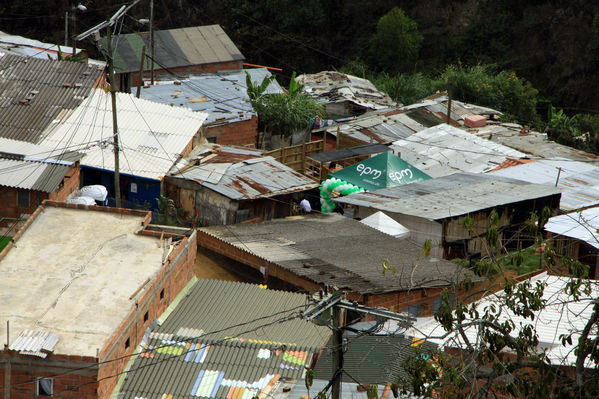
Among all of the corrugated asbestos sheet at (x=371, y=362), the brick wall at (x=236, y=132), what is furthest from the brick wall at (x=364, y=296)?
the brick wall at (x=236, y=132)

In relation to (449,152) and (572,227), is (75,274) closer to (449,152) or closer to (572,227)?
(572,227)

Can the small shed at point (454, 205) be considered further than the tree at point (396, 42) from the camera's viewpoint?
No

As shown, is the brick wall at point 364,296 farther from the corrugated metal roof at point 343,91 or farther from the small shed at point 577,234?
the corrugated metal roof at point 343,91

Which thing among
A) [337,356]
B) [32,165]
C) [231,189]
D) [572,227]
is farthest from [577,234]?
[32,165]

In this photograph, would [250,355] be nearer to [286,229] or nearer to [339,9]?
[286,229]

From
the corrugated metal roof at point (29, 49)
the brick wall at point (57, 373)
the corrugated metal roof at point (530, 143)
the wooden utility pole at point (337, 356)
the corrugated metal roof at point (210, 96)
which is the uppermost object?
the corrugated metal roof at point (29, 49)

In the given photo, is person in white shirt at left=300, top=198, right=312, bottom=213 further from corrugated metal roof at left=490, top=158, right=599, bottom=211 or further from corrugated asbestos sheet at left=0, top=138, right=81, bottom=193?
corrugated metal roof at left=490, top=158, right=599, bottom=211

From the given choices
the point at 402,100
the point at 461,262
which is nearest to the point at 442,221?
the point at 461,262
